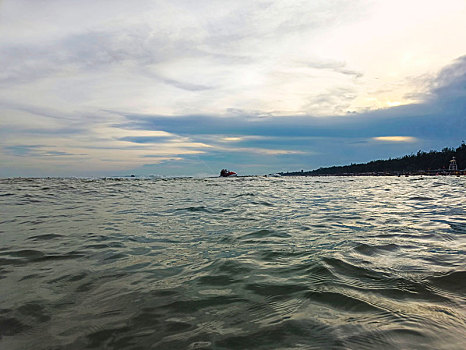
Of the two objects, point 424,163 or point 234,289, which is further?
point 424,163

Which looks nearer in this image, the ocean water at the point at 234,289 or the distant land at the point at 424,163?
the ocean water at the point at 234,289

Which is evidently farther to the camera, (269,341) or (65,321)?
(65,321)

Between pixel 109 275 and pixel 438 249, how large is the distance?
5595 millimetres

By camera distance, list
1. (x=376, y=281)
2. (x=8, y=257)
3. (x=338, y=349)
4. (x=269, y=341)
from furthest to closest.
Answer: (x=8, y=257)
(x=376, y=281)
(x=269, y=341)
(x=338, y=349)

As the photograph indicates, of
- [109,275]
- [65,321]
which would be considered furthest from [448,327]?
[109,275]

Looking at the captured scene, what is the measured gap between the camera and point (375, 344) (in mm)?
2191

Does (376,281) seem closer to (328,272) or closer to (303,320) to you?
(328,272)

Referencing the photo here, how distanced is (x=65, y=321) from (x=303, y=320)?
7.55ft

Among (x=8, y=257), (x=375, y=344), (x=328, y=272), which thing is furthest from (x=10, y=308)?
(x=328, y=272)

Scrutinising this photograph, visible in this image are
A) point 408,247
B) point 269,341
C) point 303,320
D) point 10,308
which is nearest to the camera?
point 269,341

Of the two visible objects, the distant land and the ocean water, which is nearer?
the ocean water

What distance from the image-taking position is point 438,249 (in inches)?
194

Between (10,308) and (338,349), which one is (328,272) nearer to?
(338,349)

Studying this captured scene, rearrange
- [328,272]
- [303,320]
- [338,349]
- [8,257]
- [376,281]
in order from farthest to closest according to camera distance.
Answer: [8,257] < [328,272] < [376,281] < [303,320] < [338,349]
